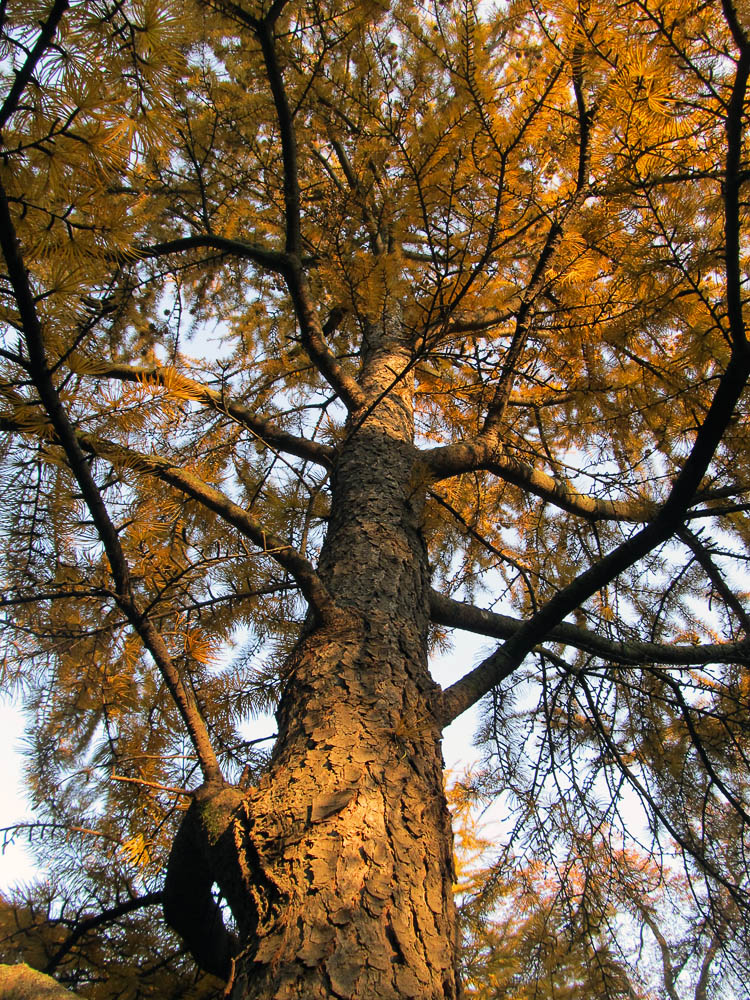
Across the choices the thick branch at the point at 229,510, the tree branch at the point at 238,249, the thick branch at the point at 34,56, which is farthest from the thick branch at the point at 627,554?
the tree branch at the point at 238,249

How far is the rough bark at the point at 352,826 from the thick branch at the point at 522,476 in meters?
0.58

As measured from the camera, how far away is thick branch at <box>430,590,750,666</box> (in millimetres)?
1860

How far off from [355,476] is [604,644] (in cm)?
103

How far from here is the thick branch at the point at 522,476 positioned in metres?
2.17

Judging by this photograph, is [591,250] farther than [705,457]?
Yes

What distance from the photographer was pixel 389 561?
5.77ft

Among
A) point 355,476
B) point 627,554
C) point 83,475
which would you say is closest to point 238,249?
point 355,476

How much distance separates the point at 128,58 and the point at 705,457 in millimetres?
1446

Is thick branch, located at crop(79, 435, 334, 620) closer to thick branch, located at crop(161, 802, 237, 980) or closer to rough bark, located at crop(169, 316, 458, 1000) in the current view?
rough bark, located at crop(169, 316, 458, 1000)

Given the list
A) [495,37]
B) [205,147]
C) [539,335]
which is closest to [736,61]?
→ [539,335]

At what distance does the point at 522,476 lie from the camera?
2367mm

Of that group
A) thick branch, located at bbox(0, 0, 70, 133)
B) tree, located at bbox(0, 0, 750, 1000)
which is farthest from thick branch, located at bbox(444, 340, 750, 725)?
thick branch, located at bbox(0, 0, 70, 133)

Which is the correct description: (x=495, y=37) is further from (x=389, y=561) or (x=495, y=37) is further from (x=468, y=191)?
(x=389, y=561)

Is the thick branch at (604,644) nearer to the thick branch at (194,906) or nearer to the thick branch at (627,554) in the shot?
the thick branch at (627,554)
